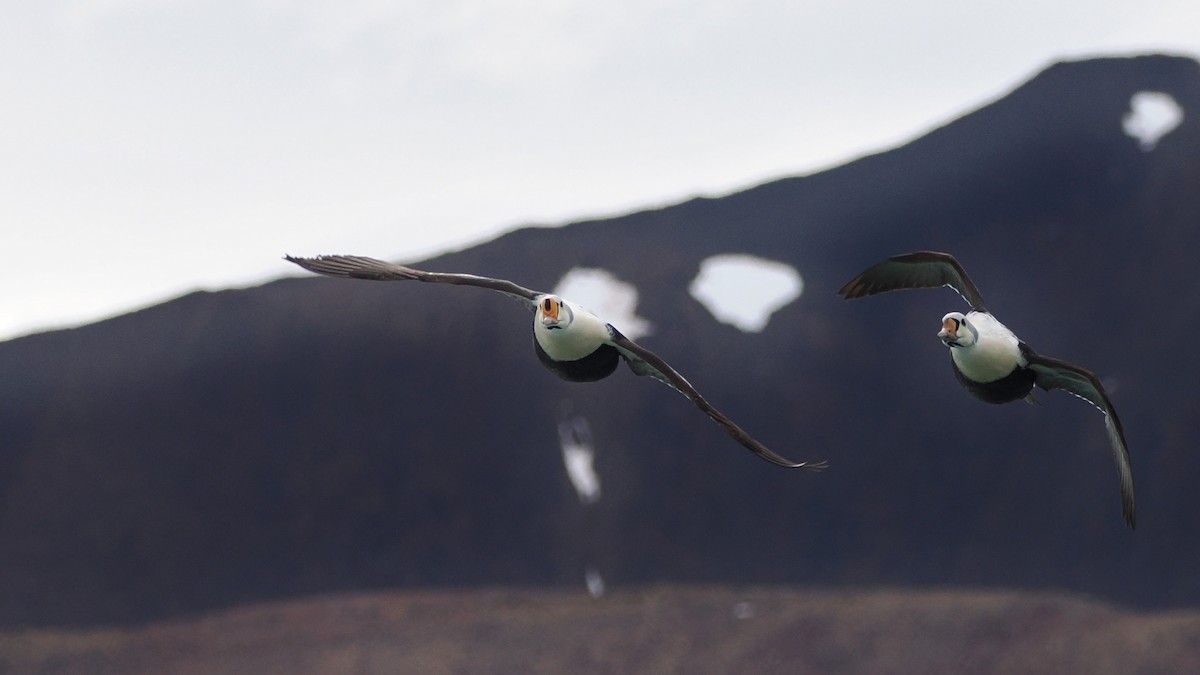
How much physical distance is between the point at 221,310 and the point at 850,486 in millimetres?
12118

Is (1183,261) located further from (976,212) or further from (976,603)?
(976,603)

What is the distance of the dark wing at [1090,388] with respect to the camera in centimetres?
1086

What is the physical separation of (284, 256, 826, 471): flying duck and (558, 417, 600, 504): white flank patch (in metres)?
15.5

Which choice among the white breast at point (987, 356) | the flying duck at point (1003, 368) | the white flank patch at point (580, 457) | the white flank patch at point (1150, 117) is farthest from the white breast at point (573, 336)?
the white flank patch at point (1150, 117)

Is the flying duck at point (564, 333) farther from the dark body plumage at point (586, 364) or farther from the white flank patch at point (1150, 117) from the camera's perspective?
the white flank patch at point (1150, 117)

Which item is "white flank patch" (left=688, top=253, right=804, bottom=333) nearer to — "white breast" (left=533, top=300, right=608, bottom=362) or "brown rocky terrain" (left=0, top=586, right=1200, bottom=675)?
"brown rocky terrain" (left=0, top=586, right=1200, bottom=675)

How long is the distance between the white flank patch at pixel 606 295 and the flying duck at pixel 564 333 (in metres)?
16.2

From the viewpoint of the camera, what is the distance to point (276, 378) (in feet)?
90.4

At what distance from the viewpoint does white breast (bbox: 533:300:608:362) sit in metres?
10.2

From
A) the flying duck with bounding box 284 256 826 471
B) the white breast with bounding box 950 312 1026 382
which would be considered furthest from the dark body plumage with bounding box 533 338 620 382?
the white breast with bounding box 950 312 1026 382

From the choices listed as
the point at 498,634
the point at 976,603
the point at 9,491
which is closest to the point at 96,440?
the point at 9,491

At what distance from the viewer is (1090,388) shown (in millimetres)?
11492

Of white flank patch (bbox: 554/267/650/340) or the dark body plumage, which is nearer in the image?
the dark body plumage

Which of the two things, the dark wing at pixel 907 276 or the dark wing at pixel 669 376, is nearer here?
the dark wing at pixel 669 376
